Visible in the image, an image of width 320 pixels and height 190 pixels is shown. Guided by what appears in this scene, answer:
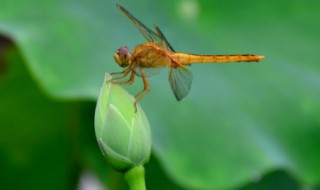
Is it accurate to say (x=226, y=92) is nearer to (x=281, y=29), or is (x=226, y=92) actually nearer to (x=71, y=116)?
(x=281, y=29)

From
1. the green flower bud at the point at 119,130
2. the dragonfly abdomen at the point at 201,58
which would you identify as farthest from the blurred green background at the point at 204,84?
the green flower bud at the point at 119,130

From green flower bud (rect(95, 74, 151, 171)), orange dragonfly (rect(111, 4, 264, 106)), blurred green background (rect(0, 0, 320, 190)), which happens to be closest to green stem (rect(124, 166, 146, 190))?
green flower bud (rect(95, 74, 151, 171))

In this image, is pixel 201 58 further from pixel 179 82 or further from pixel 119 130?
pixel 119 130

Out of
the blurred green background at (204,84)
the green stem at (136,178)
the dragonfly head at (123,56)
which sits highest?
the dragonfly head at (123,56)

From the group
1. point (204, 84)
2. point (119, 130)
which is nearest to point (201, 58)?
point (119, 130)

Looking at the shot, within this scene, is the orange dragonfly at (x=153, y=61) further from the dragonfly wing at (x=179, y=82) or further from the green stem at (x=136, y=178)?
the green stem at (x=136, y=178)

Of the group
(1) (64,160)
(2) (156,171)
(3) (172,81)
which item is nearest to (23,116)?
(1) (64,160)

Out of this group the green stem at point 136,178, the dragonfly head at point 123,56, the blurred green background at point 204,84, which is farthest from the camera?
the blurred green background at point 204,84
